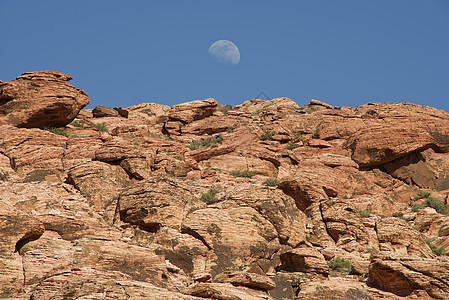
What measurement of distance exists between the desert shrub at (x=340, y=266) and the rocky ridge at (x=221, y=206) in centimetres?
8

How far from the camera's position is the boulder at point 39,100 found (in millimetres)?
43625

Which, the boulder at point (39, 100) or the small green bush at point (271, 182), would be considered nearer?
the small green bush at point (271, 182)

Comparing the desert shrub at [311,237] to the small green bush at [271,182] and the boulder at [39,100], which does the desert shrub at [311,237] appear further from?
the boulder at [39,100]

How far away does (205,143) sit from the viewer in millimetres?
51062

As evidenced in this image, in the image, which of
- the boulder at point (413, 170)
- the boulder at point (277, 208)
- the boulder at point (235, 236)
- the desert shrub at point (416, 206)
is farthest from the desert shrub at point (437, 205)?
the boulder at point (235, 236)

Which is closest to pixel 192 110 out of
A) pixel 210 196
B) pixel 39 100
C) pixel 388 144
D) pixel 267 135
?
pixel 267 135

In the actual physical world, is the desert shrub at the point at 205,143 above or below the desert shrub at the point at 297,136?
below

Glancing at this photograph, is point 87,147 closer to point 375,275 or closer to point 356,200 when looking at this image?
point 356,200

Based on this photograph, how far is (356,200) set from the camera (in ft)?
127

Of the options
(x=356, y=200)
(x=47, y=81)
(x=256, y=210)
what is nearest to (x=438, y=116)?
(x=356, y=200)

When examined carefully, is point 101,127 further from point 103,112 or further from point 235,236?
point 235,236

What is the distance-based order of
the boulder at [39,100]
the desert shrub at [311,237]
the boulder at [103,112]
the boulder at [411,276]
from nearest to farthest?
the boulder at [411,276]
the desert shrub at [311,237]
the boulder at [39,100]
the boulder at [103,112]

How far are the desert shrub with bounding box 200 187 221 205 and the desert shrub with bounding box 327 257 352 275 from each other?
808cm

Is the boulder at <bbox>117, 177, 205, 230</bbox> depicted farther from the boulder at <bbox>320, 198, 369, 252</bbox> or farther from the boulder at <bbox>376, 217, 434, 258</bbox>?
the boulder at <bbox>376, 217, 434, 258</bbox>
